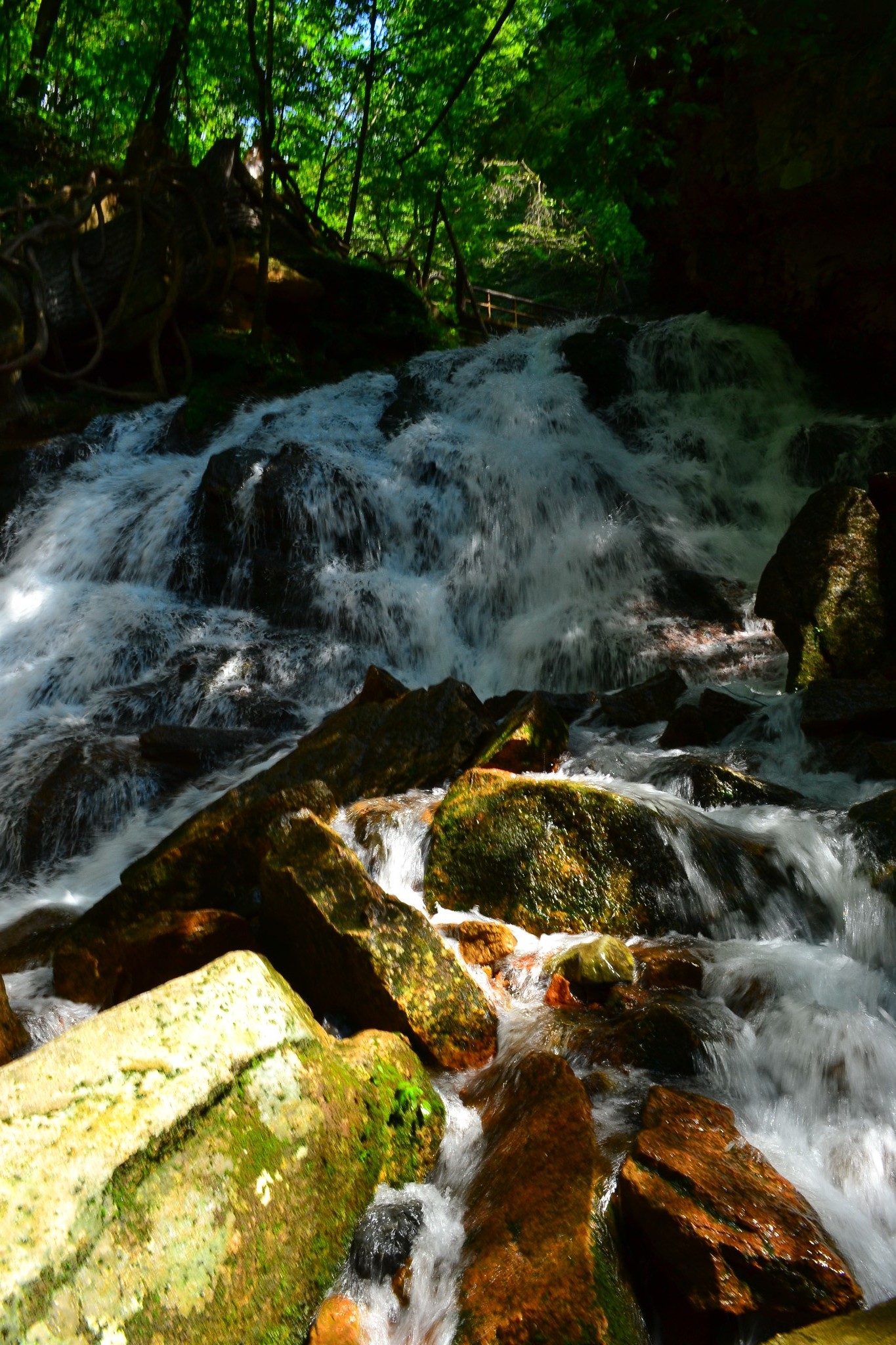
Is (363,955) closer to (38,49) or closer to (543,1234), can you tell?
(543,1234)

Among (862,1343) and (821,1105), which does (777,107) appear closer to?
(821,1105)

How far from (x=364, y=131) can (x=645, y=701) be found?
15670mm

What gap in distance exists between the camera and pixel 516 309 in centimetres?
2320

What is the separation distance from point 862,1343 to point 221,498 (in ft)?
29.0

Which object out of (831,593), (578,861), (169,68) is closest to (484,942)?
(578,861)

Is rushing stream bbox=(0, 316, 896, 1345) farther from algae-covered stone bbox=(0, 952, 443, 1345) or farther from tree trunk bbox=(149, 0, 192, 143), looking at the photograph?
tree trunk bbox=(149, 0, 192, 143)

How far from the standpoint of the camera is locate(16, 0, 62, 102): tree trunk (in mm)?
14203

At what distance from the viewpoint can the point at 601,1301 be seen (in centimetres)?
184

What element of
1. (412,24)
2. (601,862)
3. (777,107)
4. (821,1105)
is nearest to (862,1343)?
(821,1105)

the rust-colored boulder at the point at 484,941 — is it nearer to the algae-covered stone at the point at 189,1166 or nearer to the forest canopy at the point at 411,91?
the algae-covered stone at the point at 189,1166

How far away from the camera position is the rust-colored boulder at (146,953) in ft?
11.5

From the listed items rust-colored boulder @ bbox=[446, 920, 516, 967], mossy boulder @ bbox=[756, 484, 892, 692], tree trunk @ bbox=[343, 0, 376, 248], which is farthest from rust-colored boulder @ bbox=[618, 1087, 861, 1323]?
tree trunk @ bbox=[343, 0, 376, 248]

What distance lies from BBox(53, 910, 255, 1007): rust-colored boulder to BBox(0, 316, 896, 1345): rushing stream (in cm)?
16

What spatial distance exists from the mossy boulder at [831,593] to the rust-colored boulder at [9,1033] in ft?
17.5
